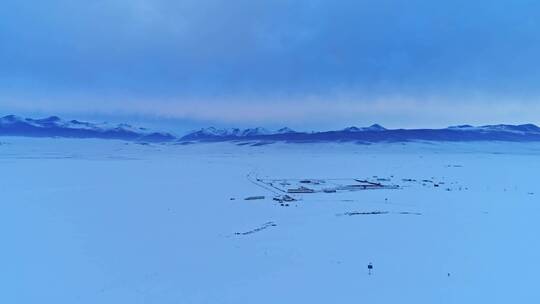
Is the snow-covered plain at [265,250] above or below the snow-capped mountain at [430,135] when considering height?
below

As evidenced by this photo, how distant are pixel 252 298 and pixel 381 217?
22.5 feet

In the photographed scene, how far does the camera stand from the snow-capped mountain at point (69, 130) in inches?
4388

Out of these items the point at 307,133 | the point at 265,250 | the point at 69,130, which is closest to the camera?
the point at 265,250

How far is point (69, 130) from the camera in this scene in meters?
118

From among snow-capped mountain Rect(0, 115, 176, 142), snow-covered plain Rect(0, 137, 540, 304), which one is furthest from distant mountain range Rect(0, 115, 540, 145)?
snow-covered plain Rect(0, 137, 540, 304)

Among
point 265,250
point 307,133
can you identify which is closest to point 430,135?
point 307,133

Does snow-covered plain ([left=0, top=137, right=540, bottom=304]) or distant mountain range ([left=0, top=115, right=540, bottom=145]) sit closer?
snow-covered plain ([left=0, top=137, right=540, bottom=304])

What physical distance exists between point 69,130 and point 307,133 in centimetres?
7399

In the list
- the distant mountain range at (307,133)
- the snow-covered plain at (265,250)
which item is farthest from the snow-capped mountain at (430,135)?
the snow-covered plain at (265,250)

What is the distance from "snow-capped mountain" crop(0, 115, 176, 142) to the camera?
111 meters

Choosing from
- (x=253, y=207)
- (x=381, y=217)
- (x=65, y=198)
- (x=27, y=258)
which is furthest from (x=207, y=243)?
(x=65, y=198)

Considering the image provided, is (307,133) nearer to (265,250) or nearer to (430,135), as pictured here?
(430,135)

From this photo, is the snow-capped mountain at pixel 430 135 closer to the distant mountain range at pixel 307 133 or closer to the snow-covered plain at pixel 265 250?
the distant mountain range at pixel 307 133

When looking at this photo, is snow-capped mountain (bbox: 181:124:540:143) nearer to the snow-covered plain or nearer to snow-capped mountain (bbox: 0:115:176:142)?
snow-capped mountain (bbox: 0:115:176:142)
